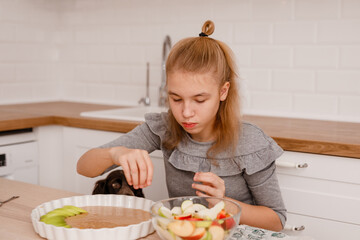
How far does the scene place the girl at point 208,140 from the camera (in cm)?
128

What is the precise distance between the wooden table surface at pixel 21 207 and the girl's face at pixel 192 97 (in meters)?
0.37

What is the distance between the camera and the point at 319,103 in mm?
2168

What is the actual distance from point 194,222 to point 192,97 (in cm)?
55

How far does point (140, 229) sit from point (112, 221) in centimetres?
10

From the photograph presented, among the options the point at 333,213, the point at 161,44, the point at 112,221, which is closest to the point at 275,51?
the point at 161,44

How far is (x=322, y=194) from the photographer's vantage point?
1611mm

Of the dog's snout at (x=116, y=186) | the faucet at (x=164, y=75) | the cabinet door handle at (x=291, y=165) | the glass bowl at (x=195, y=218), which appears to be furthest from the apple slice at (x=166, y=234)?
the faucet at (x=164, y=75)

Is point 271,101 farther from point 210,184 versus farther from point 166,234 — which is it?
point 166,234

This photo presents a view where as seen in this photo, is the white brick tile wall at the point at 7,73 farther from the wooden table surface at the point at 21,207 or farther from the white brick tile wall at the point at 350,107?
the white brick tile wall at the point at 350,107

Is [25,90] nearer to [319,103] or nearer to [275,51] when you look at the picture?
[275,51]

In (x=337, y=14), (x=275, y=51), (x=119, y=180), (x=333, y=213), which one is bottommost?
(x=333, y=213)

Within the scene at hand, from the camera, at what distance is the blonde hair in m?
1.31

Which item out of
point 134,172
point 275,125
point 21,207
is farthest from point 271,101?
point 21,207

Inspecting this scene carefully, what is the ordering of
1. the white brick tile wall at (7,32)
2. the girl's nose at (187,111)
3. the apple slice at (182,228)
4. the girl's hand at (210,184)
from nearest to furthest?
1. the apple slice at (182,228)
2. the girl's hand at (210,184)
3. the girl's nose at (187,111)
4. the white brick tile wall at (7,32)
